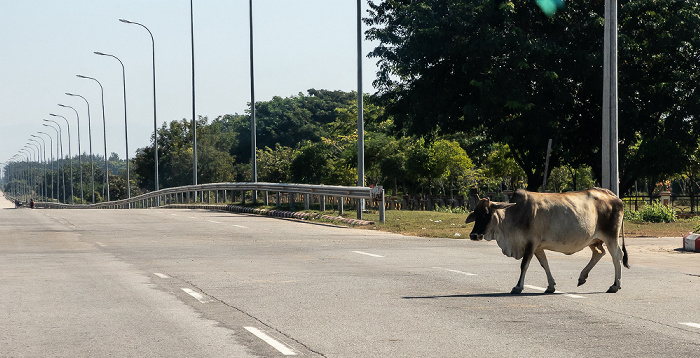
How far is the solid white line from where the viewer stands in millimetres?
8055

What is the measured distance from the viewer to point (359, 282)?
13227 mm

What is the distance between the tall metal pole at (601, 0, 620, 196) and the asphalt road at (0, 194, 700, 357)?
2.92 metres

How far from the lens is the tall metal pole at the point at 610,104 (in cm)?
2152

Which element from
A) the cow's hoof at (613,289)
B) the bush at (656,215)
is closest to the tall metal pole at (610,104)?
the bush at (656,215)

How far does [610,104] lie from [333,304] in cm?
1281

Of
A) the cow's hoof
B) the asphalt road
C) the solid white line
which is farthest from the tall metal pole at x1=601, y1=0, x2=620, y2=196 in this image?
the solid white line

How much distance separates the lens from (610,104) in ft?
71.7

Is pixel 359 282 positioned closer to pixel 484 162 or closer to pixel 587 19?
pixel 587 19

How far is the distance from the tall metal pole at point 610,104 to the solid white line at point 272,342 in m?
14.0

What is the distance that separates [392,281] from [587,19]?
24523 millimetres

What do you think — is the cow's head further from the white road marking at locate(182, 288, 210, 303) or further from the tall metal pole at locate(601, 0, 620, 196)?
the tall metal pole at locate(601, 0, 620, 196)

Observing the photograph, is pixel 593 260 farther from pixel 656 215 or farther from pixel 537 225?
A: pixel 656 215

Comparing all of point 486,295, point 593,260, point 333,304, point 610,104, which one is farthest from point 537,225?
point 610,104

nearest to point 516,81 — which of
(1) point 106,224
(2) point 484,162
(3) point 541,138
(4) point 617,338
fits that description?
(3) point 541,138
